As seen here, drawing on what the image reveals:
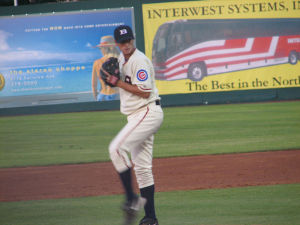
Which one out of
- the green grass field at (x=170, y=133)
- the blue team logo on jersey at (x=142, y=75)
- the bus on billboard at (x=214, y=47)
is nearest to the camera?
the blue team logo on jersey at (x=142, y=75)

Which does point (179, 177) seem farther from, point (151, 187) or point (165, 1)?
point (165, 1)

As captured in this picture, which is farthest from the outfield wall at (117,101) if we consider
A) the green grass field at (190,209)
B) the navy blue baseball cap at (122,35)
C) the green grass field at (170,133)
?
the navy blue baseball cap at (122,35)

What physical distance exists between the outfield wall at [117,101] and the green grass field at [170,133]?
0.75 metres

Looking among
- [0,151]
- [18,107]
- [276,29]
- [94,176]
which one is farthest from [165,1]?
[94,176]

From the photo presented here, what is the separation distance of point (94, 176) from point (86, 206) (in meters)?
1.96

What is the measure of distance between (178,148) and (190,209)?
4537 mm

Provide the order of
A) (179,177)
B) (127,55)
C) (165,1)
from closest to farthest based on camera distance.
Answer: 1. (127,55)
2. (179,177)
3. (165,1)

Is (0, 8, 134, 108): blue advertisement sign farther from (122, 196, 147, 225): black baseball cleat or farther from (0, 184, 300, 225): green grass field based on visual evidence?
(122, 196, 147, 225): black baseball cleat

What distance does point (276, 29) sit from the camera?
17.8 m

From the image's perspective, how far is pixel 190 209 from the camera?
5.46m

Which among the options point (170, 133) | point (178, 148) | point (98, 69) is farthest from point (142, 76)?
point (98, 69)

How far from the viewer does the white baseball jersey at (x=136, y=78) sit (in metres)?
4.55

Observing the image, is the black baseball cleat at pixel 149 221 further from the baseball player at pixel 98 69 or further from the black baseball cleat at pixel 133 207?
the baseball player at pixel 98 69

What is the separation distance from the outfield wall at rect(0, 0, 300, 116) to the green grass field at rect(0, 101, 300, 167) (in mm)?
746
